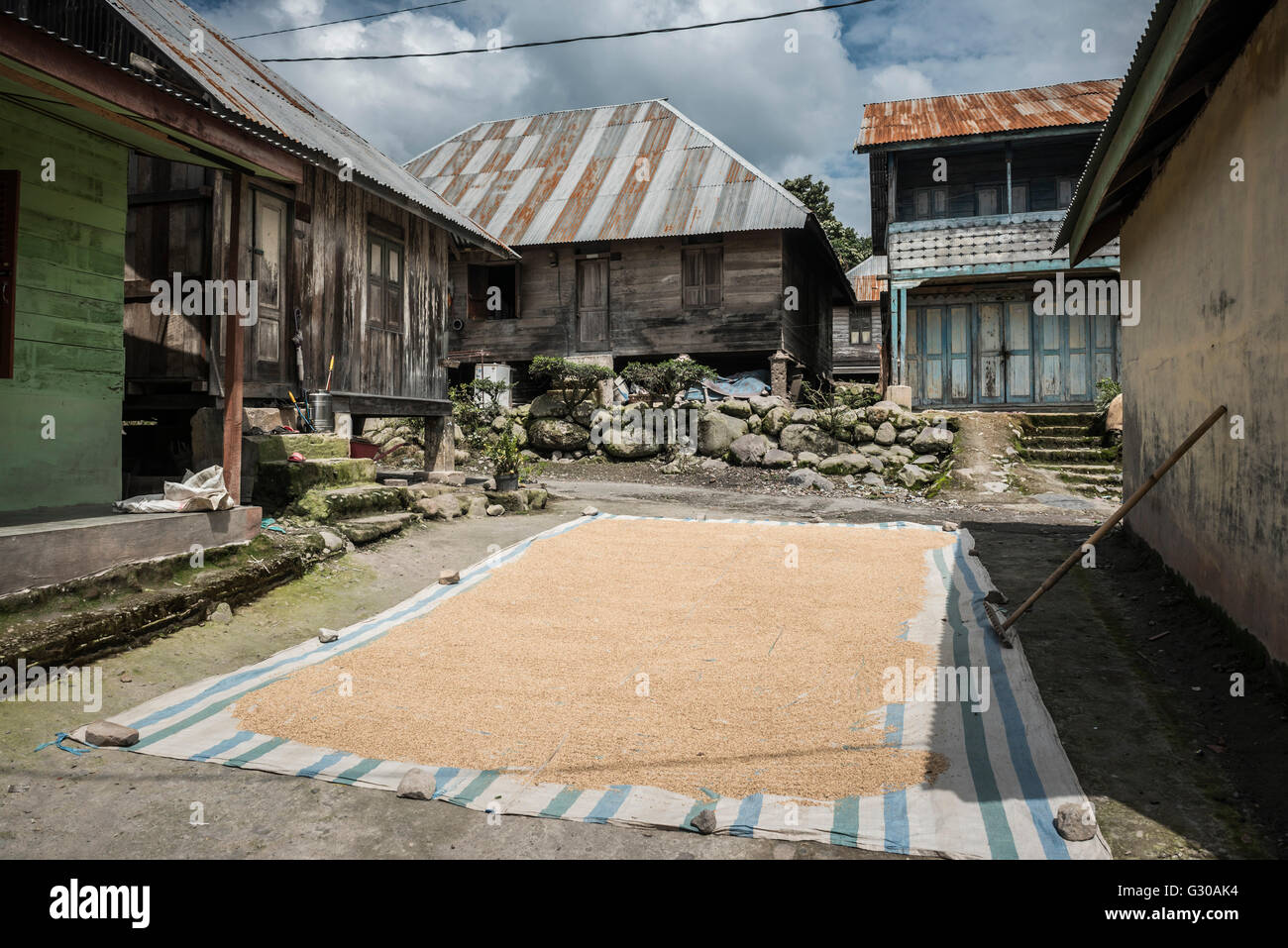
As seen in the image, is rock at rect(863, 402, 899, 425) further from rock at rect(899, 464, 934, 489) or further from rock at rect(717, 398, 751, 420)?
rock at rect(717, 398, 751, 420)

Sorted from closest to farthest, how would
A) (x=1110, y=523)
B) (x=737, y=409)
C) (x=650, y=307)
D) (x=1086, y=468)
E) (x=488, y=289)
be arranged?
(x=1110, y=523)
(x=1086, y=468)
(x=737, y=409)
(x=650, y=307)
(x=488, y=289)

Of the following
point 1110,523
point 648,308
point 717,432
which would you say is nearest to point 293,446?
point 1110,523

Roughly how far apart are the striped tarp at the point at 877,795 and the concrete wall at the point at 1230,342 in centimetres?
128

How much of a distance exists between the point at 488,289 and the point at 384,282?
8.98 metres

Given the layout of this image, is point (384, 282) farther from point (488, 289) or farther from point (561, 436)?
point (488, 289)

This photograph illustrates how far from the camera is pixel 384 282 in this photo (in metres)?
10.0

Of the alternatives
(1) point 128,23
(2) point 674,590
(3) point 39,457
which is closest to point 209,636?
(3) point 39,457

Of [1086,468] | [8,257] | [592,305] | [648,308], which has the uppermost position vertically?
[592,305]

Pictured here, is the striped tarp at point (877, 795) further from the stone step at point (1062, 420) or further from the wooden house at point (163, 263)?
the stone step at point (1062, 420)

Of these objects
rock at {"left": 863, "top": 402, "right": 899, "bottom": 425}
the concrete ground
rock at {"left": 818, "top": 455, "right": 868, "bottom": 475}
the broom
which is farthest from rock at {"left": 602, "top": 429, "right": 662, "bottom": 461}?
the broom

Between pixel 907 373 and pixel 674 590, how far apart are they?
1197 centimetres

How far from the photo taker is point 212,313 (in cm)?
711

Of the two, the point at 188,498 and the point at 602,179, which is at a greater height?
the point at 602,179

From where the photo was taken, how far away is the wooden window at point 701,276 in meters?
16.7
